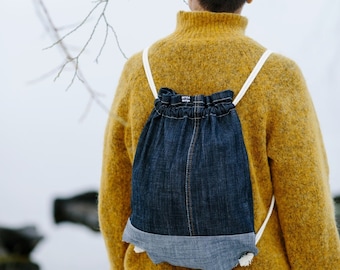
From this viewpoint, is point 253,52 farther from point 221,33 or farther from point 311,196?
point 311,196

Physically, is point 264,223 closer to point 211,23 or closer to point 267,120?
point 267,120

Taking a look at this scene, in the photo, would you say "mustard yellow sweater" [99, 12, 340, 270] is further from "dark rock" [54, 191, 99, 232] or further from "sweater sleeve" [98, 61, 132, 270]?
"dark rock" [54, 191, 99, 232]

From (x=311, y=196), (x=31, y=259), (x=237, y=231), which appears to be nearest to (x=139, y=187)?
(x=237, y=231)

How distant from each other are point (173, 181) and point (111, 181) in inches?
8.9

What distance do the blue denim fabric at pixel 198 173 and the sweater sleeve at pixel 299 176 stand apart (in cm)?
7

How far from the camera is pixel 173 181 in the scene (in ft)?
2.92

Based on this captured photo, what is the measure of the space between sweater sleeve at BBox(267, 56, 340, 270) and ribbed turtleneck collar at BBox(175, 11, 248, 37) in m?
0.12

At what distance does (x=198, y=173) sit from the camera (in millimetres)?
880

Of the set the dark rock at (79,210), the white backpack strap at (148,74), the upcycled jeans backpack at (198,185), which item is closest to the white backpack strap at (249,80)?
the upcycled jeans backpack at (198,185)

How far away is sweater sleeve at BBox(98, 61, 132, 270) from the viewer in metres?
1.05

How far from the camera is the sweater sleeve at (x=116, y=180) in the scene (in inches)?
41.3

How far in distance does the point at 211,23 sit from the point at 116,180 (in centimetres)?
37

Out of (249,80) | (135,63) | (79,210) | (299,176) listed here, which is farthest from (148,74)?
(79,210)

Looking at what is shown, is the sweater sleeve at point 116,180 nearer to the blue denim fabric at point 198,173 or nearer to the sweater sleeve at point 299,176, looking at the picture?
the blue denim fabric at point 198,173
